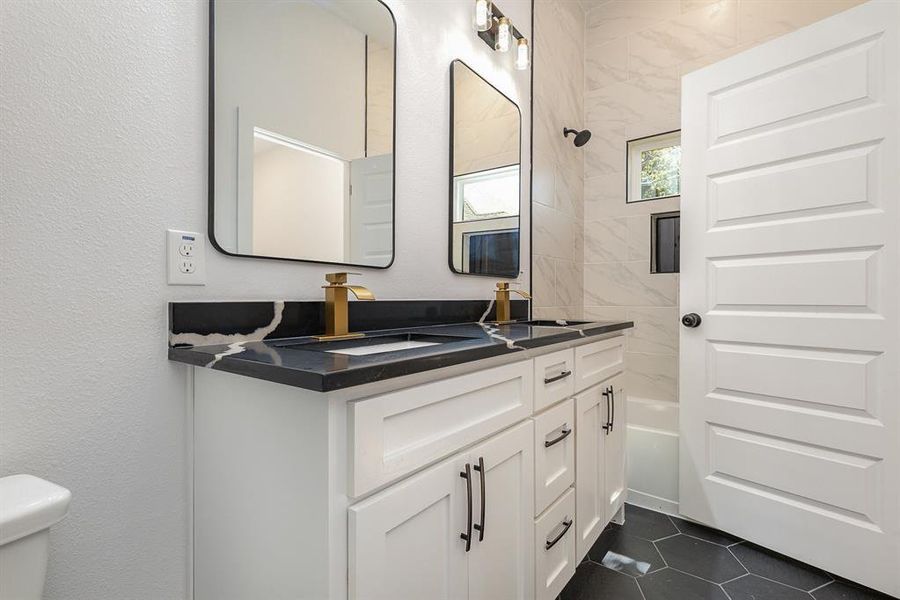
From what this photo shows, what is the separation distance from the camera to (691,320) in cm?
195

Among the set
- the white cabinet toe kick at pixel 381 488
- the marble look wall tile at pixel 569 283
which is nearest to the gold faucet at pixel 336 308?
the white cabinet toe kick at pixel 381 488

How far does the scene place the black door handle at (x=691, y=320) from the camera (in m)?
1.94

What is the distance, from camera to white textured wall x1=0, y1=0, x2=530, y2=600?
77cm

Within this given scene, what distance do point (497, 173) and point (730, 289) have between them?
3.61 feet

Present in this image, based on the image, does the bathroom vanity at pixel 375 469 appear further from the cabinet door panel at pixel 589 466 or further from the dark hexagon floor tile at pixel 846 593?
the dark hexagon floor tile at pixel 846 593

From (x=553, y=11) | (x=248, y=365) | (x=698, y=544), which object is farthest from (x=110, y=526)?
(x=553, y=11)

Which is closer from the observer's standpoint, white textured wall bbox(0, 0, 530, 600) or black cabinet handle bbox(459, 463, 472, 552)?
white textured wall bbox(0, 0, 530, 600)

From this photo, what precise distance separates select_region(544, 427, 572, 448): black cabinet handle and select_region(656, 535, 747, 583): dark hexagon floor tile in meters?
0.78

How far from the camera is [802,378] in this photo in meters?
1.69

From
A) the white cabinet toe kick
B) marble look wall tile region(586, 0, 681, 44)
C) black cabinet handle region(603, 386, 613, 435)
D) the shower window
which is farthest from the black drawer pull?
marble look wall tile region(586, 0, 681, 44)

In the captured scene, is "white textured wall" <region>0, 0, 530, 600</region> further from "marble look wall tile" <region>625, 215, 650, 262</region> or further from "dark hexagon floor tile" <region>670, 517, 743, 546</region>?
"marble look wall tile" <region>625, 215, 650, 262</region>

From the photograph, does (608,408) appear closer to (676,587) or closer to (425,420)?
(676,587)

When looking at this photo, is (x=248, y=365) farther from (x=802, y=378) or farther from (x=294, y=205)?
(x=802, y=378)

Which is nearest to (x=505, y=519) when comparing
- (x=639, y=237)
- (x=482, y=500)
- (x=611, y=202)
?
(x=482, y=500)
